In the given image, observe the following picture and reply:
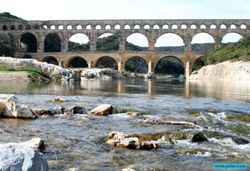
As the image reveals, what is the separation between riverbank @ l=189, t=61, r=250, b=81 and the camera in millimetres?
78544

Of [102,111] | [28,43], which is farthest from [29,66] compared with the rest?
[28,43]

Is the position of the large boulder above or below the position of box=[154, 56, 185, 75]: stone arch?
below

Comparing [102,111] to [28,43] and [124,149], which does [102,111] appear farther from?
[28,43]

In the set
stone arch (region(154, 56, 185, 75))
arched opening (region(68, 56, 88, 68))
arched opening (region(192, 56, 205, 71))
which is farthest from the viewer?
stone arch (region(154, 56, 185, 75))

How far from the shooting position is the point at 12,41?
390ft

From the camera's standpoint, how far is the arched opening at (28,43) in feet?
404

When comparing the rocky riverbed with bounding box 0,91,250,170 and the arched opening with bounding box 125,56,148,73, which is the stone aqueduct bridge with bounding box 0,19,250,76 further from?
the rocky riverbed with bounding box 0,91,250,170

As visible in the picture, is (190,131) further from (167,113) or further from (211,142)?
(167,113)

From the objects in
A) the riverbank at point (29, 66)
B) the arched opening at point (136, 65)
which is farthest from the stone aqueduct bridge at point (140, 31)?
the riverbank at point (29, 66)

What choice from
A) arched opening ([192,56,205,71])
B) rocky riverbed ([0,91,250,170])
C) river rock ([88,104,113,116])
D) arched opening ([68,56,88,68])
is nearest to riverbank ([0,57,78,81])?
river rock ([88,104,113,116])

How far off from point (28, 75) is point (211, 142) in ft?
140

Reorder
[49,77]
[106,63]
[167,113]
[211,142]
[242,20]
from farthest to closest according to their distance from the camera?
1. [106,63]
2. [242,20]
3. [49,77]
4. [167,113]
5. [211,142]

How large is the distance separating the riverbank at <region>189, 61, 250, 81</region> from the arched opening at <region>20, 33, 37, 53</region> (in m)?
48.7

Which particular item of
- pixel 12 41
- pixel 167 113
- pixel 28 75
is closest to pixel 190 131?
pixel 167 113
